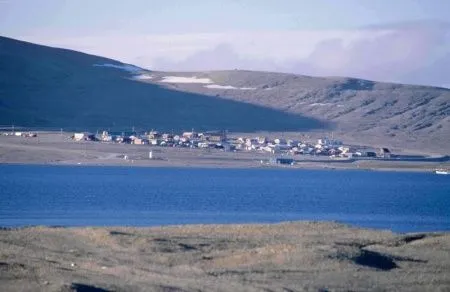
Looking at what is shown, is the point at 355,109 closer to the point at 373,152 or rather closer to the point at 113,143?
the point at 373,152

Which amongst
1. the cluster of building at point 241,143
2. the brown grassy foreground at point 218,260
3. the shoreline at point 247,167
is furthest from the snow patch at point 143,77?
the brown grassy foreground at point 218,260

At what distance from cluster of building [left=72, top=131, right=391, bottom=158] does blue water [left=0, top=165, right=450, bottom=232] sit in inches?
107

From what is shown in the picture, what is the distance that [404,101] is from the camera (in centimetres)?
13988

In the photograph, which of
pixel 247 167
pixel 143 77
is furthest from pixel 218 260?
pixel 143 77

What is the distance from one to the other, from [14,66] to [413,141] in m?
56.8

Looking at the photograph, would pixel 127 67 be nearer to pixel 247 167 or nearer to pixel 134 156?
pixel 247 167

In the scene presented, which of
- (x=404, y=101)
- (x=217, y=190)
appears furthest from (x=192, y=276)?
(x=404, y=101)

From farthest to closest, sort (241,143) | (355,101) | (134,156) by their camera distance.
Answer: (355,101)
(241,143)
(134,156)

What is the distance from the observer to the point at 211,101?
447ft

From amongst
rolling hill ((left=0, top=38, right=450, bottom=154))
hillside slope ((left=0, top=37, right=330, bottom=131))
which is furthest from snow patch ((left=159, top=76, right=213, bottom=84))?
hillside slope ((left=0, top=37, right=330, bottom=131))

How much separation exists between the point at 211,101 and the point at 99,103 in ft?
46.2

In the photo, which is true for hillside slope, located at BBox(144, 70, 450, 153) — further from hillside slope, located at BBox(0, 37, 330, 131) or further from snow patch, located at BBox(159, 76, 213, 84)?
hillside slope, located at BBox(0, 37, 330, 131)

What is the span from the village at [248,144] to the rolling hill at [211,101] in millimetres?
8117

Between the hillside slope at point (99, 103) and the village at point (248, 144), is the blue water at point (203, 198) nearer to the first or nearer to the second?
the village at point (248, 144)
